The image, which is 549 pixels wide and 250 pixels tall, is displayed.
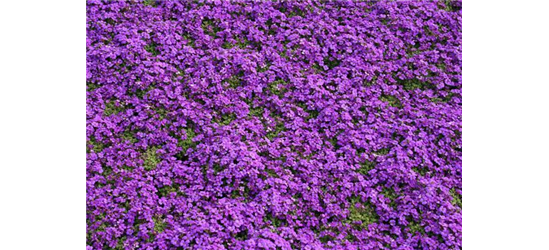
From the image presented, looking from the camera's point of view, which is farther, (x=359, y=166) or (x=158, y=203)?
(x=359, y=166)

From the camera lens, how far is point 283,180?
4660 millimetres

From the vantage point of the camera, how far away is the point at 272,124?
5062 mm

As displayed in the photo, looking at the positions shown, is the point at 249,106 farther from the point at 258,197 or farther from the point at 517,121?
the point at 517,121

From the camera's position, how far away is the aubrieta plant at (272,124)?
446 centimetres

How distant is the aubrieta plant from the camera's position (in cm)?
446

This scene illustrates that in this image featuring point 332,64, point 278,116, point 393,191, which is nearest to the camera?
point 393,191

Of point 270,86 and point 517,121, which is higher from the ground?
point 517,121

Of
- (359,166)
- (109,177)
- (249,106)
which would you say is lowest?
(109,177)

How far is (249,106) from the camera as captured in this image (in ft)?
17.1

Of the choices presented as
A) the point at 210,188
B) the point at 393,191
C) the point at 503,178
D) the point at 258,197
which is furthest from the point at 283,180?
the point at 503,178

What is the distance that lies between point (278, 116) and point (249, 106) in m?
0.29

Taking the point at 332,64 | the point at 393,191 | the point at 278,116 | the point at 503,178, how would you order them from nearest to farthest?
1. the point at 503,178
2. the point at 393,191
3. the point at 278,116
4. the point at 332,64

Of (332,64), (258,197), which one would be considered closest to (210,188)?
(258,197)
